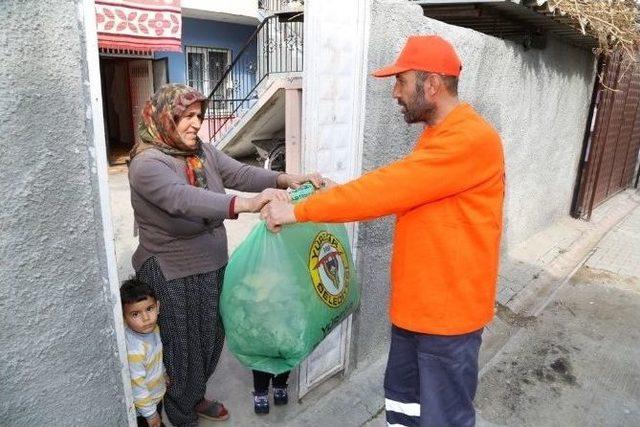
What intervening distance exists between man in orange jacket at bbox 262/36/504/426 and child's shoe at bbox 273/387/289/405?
3.24 feet

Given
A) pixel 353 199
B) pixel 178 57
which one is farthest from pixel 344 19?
pixel 178 57

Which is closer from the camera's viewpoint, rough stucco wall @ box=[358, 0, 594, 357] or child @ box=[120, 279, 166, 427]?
child @ box=[120, 279, 166, 427]

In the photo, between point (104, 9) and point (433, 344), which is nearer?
point (433, 344)

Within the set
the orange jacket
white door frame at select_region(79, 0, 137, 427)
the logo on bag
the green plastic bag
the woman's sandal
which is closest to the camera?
white door frame at select_region(79, 0, 137, 427)

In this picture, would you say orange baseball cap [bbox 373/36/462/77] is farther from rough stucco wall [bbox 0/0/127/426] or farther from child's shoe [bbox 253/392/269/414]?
child's shoe [bbox 253/392/269/414]

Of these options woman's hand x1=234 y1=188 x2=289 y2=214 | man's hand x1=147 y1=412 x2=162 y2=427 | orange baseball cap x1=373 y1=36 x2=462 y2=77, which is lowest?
man's hand x1=147 y1=412 x2=162 y2=427

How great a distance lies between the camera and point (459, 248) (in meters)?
1.89

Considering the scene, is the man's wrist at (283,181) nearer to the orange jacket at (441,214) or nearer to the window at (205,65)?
the orange jacket at (441,214)

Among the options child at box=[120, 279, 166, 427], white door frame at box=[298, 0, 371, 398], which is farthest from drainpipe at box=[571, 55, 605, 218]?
child at box=[120, 279, 166, 427]

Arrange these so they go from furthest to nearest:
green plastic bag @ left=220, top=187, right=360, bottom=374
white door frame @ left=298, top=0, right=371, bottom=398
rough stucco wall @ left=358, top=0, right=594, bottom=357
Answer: rough stucco wall @ left=358, top=0, right=594, bottom=357 → white door frame @ left=298, top=0, right=371, bottom=398 → green plastic bag @ left=220, top=187, right=360, bottom=374

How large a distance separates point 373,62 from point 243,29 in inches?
432

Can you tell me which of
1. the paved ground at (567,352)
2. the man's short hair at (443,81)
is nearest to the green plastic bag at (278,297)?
the man's short hair at (443,81)

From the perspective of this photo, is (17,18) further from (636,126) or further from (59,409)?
(636,126)

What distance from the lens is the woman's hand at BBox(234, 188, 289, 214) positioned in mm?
1979
